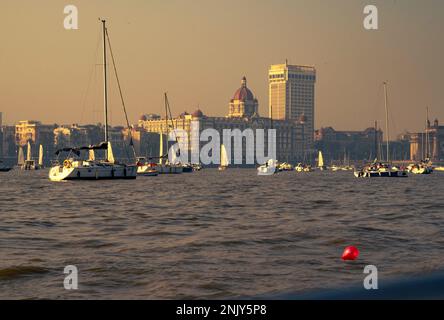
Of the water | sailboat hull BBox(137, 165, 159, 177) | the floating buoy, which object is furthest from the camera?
sailboat hull BBox(137, 165, 159, 177)

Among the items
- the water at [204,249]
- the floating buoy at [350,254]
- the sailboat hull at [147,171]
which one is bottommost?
the sailboat hull at [147,171]

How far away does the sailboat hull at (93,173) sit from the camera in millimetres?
65894

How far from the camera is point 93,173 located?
217ft

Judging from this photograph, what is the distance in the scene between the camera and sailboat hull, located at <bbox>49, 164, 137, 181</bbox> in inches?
2594

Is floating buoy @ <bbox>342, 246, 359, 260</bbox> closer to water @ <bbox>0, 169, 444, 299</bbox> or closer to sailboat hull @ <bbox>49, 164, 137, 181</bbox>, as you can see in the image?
water @ <bbox>0, 169, 444, 299</bbox>

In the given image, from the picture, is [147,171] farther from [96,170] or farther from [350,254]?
[350,254]

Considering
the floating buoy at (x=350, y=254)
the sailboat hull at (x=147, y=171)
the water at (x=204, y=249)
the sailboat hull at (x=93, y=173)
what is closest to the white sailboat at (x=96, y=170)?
the sailboat hull at (x=93, y=173)

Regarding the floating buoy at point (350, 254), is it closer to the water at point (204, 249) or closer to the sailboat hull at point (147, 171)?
the water at point (204, 249)

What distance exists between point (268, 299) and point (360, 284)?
1.88 metres

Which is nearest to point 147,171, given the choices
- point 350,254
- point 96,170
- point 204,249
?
point 96,170

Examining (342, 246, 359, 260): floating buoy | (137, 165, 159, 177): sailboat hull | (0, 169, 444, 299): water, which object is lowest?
(137, 165, 159, 177): sailboat hull

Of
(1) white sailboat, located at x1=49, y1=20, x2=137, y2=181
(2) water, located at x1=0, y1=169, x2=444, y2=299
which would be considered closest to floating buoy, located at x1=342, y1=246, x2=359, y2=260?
(2) water, located at x1=0, y1=169, x2=444, y2=299

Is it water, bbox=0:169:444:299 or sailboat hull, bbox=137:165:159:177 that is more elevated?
water, bbox=0:169:444:299
